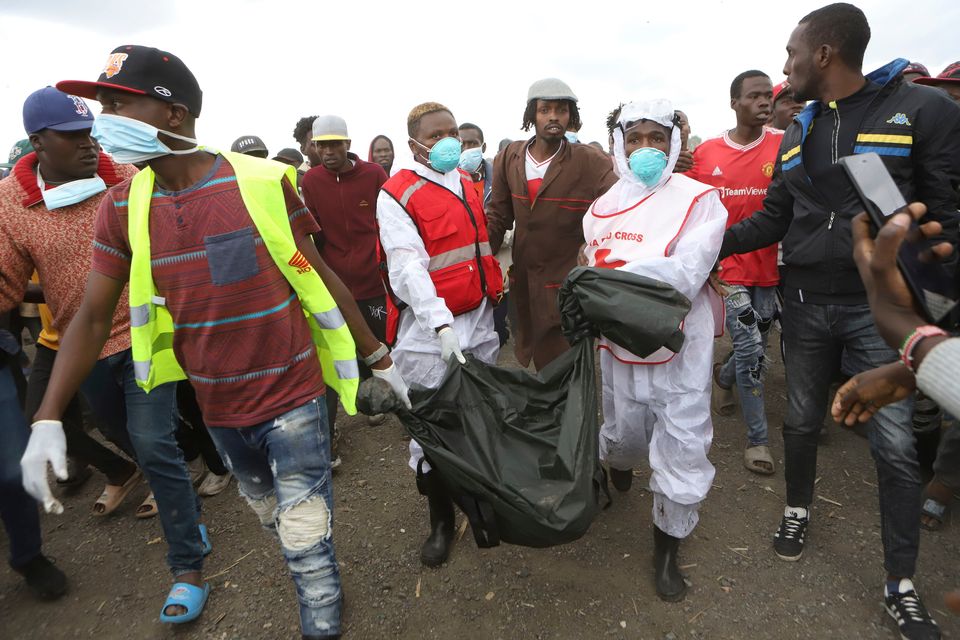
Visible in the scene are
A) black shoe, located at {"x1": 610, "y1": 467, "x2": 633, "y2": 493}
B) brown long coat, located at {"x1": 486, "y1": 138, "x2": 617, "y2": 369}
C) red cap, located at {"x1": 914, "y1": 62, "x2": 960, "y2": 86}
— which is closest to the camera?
black shoe, located at {"x1": 610, "y1": 467, "x2": 633, "y2": 493}

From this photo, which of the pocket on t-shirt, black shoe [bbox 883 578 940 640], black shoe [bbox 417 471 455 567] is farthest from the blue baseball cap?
black shoe [bbox 883 578 940 640]

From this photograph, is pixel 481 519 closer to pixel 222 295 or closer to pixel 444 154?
pixel 222 295

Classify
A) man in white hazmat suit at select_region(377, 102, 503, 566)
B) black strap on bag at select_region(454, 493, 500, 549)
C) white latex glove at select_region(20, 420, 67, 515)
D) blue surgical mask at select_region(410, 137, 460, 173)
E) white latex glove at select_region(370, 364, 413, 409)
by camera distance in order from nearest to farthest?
white latex glove at select_region(20, 420, 67, 515) < black strap on bag at select_region(454, 493, 500, 549) < white latex glove at select_region(370, 364, 413, 409) < man in white hazmat suit at select_region(377, 102, 503, 566) < blue surgical mask at select_region(410, 137, 460, 173)

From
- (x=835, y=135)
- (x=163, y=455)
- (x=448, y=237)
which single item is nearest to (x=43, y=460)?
(x=163, y=455)

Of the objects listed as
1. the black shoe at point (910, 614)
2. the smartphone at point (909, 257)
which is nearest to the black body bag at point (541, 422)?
the smartphone at point (909, 257)

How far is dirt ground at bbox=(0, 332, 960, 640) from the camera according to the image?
90.6 inches

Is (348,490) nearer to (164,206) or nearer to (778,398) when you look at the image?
(164,206)

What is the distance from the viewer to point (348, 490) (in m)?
3.46

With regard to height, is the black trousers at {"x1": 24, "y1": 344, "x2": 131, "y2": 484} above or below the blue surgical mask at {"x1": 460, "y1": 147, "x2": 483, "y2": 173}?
below

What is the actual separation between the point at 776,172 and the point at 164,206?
8.44ft

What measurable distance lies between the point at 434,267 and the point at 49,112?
1873 millimetres

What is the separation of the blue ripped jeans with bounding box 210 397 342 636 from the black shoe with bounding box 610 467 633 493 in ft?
5.27

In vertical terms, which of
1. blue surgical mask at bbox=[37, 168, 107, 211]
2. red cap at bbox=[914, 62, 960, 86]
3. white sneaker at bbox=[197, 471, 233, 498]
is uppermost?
red cap at bbox=[914, 62, 960, 86]

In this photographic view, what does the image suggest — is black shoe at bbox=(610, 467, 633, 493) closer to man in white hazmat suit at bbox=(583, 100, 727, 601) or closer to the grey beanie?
man in white hazmat suit at bbox=(583, 100, 727, 601)
